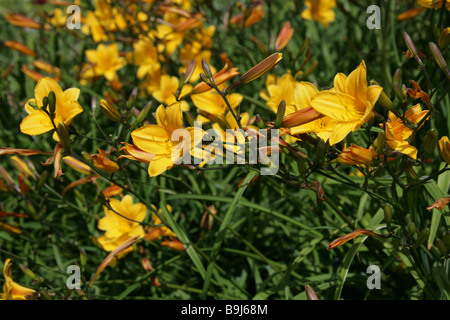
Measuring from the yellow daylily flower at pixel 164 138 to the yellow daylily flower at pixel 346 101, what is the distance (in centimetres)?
36

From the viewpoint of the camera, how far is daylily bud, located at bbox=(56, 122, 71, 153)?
128 cm

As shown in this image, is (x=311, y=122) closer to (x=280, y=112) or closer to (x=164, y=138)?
(x=280, y=112)

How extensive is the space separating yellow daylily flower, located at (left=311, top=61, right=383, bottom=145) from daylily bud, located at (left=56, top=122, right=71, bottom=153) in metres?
0.71

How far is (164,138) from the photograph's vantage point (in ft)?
4.53

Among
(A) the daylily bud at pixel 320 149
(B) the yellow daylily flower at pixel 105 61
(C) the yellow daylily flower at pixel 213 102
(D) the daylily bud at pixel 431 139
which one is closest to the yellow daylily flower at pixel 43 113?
(C) the yellow daylily flower at pixel 213 102

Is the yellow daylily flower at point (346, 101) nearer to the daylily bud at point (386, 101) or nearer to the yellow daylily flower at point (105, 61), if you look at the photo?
the daylily bud at point (386, 101)

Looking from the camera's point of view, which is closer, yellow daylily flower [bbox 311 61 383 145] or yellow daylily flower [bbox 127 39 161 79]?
yellow daylily flower [bbox 311 61 383 145]

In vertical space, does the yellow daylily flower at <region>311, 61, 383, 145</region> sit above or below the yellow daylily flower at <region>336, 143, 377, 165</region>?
above

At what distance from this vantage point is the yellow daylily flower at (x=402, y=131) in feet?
3.93

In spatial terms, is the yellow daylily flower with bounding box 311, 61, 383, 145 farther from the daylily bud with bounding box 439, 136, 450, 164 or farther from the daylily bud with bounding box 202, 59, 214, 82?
the daylily bud with bounding box 202, 59, 214, 82

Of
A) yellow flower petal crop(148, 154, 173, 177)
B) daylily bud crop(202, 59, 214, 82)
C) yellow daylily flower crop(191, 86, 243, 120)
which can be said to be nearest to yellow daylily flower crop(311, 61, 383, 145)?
daylily bud crop(202, 59, 214, 82)

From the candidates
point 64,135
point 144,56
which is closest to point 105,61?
point 144,56

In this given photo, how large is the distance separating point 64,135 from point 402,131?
3.25 ft

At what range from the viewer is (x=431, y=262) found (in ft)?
5.75
